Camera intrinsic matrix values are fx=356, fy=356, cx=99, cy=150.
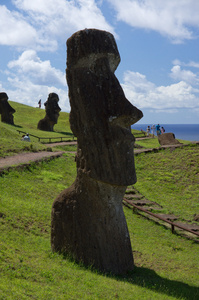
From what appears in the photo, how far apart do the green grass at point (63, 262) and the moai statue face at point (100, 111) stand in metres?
2.13

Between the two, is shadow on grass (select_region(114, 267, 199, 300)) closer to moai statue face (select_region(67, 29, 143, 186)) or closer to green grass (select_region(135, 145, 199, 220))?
moai statue face (select_region(67, 29, 143, 186))

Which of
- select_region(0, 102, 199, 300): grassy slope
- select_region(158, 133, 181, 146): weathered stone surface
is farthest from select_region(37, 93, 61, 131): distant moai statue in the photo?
select_region(0, 102, 199, 300): grassy slope

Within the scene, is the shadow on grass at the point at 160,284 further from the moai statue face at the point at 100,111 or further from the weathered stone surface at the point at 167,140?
the weathered stone surface at the point at 167,140

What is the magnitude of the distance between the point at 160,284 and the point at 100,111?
4052 mm

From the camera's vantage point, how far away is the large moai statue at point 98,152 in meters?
7.84

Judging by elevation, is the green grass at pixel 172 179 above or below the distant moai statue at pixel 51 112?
below

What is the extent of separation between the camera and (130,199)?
16.1 meters

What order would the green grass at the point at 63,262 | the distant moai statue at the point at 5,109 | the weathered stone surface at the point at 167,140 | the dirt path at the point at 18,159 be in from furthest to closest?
the distant moai statue at the point at 5,109 → the weathered stone surface at the point at 167,140 → the dirt path at the point at 18,159 → the green grass at the point at 63,262

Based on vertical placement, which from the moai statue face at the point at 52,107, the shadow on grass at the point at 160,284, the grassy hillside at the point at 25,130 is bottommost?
the shadow on grass at the point at 160,284

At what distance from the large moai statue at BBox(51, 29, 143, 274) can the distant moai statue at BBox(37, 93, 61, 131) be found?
31.8 meters

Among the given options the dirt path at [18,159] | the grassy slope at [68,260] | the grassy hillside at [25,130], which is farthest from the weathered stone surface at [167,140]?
the dirt path at [18,159]

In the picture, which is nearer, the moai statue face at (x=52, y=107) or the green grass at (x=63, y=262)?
the green grass at (x=63, y=262)

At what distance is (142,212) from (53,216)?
6.76m

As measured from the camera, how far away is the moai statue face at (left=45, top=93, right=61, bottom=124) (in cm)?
3959
